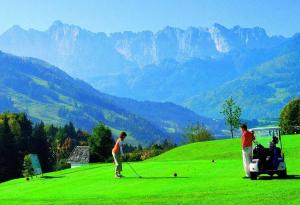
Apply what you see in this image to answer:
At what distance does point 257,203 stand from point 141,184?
11.0m

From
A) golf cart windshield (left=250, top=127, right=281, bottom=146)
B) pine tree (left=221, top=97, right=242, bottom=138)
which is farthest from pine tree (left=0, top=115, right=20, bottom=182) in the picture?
golf cart windshield (left=250, top=127, right=281, bottom=146)

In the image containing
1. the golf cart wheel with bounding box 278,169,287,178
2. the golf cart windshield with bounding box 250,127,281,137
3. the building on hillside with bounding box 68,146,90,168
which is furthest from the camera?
the building on hillside with bounding box 68,146,90,168

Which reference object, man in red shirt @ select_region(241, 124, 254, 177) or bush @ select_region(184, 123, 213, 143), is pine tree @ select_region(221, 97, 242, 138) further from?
man in red shirt @ select_region(241, 124, 254, 177)

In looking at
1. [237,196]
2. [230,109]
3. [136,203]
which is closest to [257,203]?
[237,196]

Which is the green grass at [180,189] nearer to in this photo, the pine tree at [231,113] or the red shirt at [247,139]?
the red shirt at [247,139]

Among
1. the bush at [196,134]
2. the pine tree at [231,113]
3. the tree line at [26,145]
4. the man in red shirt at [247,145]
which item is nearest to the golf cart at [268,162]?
the man in red shirt at [247,145]

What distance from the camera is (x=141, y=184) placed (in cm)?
3159

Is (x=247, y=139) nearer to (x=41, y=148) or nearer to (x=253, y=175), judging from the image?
(x=253, y=175)

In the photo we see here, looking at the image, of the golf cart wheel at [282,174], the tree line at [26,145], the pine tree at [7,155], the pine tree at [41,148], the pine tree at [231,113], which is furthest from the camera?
the pine tree at [41,148]

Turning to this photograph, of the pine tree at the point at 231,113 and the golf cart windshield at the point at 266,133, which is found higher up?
the pine tree at the point at 231,113

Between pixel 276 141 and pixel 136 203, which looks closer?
pixel 136 203

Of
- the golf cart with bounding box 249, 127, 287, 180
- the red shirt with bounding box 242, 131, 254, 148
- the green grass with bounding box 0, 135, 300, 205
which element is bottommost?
the green grass with bounding box 0, 135, 300, 205

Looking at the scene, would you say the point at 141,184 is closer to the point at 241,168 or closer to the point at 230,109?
the point at 241,168

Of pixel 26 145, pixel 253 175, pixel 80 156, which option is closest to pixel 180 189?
pixel 253 175
